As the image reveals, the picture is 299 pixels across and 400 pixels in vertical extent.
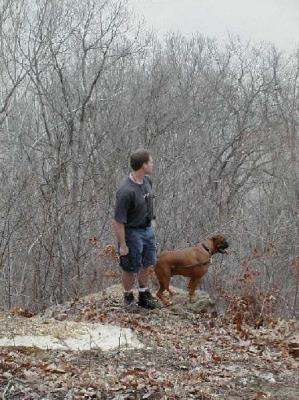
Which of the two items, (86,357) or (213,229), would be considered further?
(213,229)

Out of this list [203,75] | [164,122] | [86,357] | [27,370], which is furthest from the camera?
[203,75]

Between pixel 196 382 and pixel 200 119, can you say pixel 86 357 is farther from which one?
pixel 200 119

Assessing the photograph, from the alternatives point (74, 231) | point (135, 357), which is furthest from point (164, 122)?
point (135, 357)

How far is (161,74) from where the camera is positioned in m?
23.8

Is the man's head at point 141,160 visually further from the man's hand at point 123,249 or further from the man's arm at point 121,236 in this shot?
the man's hand at point 123,249

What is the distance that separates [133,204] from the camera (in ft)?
25.9

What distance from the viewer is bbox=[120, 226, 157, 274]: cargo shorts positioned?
8047mm

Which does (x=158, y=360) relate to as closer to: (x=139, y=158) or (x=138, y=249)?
(x=138, y=249)

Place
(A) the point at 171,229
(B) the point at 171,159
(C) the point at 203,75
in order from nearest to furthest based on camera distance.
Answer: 1. (A) the point at 171,229
2. (B) the point at 171,159
3. (C) the point at 203,75

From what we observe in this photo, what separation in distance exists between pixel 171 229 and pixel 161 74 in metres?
7.67

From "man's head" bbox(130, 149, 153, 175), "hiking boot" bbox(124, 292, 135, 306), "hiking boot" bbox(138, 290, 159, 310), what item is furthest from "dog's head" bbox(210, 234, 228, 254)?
"man's head" bbox(130, 149, 153, 175)

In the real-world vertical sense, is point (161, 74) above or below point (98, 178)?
above

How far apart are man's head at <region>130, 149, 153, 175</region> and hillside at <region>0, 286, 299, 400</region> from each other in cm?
177

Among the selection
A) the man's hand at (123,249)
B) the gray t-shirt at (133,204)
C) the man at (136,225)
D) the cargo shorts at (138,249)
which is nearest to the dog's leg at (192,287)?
the man at (136,225)
